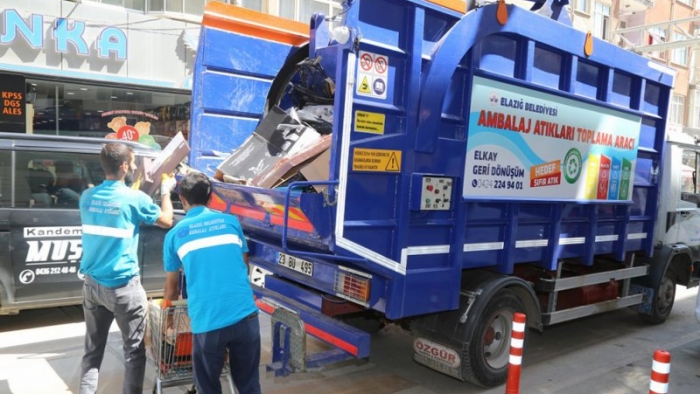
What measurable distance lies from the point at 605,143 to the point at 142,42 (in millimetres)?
9288

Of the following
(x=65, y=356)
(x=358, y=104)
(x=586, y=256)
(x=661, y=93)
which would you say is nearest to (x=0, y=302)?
(x=65, y=356)

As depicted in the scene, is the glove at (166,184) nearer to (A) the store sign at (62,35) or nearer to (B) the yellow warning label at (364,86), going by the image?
(B) the yellow warning label at (364,86)

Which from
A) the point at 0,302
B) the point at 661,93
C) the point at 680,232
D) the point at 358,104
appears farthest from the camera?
the point at 680,232

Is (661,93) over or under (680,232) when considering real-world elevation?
over

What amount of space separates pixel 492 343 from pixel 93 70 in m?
9.43

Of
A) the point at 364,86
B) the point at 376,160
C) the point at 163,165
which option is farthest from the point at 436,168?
the point at 163,165

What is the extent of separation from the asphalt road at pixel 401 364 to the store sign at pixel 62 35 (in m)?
6.04

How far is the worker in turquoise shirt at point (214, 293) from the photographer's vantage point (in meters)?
2.98

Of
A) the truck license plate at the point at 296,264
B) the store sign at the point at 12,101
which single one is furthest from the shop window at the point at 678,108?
the truck license plate at the point at 296,264

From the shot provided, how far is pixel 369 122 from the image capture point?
3.50 metres

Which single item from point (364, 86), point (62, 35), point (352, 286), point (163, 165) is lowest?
point (352, 286)

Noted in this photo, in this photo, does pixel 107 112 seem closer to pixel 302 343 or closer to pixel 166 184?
pixel 166 184

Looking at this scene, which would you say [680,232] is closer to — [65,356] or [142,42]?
[65,356]

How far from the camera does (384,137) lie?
3570 millimetres
